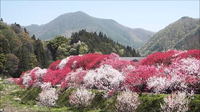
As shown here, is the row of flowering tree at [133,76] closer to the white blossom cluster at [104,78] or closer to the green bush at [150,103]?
the white blossom cluster at [104,78]

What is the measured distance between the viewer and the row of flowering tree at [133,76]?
24281 millimetres

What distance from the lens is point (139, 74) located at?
88.0ft

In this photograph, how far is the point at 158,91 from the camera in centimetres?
2470

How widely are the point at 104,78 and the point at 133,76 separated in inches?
181

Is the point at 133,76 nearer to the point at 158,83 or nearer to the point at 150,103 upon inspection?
the point at 158,83

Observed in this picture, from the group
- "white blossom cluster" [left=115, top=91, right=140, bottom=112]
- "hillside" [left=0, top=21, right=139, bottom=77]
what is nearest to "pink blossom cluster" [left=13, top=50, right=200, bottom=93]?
"white blossom cluster" [left=115, top=91, right=140, bottom=112]

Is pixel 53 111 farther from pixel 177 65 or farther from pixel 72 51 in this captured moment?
pixel 72 51

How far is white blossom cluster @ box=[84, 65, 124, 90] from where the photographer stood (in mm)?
28750

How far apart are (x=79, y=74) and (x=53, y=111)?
7627 mm

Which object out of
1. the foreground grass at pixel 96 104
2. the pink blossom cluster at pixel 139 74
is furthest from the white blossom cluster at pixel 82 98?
the pink blossom cluster at pixel 139 74

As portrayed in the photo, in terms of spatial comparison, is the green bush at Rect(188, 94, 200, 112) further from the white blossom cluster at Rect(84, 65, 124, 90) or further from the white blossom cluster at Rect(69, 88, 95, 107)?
the white blossom cluster at Rect(69, 88, 95, 107)

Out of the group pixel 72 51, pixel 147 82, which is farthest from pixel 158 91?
pixel 72 51

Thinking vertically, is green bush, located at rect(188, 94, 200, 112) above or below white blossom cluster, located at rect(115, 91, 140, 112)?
above

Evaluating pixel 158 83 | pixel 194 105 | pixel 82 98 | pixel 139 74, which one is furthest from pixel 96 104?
pixel 194 105
